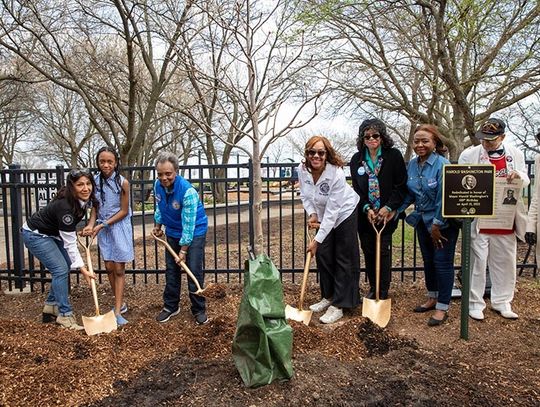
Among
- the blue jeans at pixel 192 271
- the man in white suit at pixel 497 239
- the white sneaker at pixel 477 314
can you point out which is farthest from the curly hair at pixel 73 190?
the white sneaker at pixel 477 314

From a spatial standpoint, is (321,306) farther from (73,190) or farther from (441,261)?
(73,190)

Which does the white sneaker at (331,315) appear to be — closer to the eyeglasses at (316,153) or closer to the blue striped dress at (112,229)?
the eyeglasses at (316,153)

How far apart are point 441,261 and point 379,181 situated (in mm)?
908

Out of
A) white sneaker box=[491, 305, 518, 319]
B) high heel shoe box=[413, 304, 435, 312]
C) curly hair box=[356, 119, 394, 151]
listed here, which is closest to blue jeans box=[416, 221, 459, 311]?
high heel shoe box=[413, 304, 435, 312]

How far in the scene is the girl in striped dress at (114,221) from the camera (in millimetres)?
4188

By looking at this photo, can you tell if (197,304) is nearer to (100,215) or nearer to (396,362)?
(100,215)

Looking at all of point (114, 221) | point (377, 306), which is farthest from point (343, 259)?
point (114, 221)

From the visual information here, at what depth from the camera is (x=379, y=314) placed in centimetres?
413

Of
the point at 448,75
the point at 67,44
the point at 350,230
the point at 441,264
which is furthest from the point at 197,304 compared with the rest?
the point at 67,44

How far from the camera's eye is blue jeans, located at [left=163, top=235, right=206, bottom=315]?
4152 millimetres

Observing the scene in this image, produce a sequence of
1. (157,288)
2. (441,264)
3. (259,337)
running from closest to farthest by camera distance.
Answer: (259,337), (441,264), (157,288)

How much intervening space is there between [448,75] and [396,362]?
12.9ft

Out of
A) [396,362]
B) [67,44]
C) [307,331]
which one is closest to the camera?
[396,362]

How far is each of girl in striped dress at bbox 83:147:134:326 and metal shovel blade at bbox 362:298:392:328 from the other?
Answer: 224 cm
